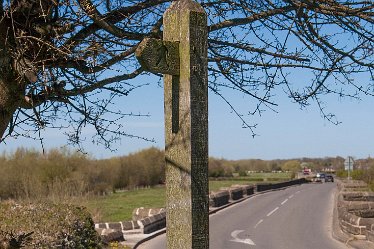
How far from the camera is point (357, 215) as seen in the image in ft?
64.2

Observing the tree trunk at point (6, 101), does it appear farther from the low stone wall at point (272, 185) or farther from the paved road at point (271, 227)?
the low stone wall at point (272, 185)

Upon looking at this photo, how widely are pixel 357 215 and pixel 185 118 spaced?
18.1m

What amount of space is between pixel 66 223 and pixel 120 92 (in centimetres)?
392

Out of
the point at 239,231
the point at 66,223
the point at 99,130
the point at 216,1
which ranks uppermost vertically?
the point at 216,1

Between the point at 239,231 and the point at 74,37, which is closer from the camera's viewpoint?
the point at 74,37

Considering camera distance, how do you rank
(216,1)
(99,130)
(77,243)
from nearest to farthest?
(216,1) < (99,130) < (77,243)

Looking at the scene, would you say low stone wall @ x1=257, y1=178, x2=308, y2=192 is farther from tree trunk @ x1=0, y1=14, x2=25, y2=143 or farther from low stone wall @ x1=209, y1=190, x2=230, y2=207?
tree trunk @ x1=0, y1=14, x2=25, y2=143

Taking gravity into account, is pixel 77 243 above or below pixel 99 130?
below

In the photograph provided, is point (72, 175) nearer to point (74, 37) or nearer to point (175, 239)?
point (74, 37)

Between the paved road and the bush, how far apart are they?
6474 millimetres

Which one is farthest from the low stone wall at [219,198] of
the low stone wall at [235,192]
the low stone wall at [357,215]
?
the low stone wall at [357,215]

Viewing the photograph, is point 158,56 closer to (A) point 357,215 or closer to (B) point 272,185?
(A) point 357,215

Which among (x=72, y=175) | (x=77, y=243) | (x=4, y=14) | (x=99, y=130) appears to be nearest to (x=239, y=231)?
(x=77, y=243)

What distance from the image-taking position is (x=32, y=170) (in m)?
35.9
